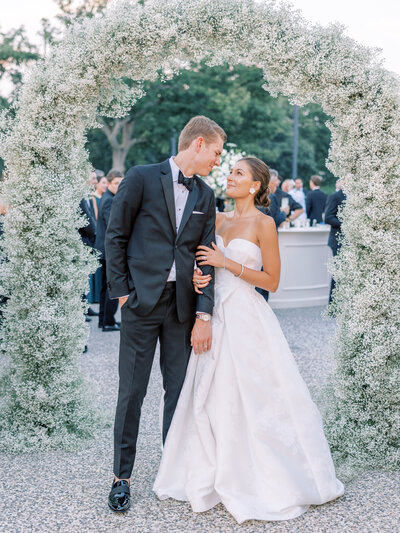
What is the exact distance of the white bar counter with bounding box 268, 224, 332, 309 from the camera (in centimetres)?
1087

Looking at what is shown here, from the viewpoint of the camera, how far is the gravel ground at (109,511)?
3234 millimetres

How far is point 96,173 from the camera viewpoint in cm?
1008

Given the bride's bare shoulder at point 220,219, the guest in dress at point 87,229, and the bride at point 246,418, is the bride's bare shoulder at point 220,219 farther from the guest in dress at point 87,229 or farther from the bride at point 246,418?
the guest in dress at point 87,229

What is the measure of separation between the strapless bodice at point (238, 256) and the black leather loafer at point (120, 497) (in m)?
1.35

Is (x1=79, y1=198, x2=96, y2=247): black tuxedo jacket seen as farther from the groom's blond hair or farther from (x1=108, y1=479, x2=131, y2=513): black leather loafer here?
(x1=108, y1=479, x2=131, y2=513): black leather loafer

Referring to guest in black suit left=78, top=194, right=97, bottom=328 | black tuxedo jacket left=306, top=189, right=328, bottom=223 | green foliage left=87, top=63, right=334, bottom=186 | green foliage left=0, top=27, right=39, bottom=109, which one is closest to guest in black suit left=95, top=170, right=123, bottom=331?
guest in black suit left=78, top=194, right=97, bottom=328

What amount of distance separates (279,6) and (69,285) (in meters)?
2.51

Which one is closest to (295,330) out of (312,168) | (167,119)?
(167,119)

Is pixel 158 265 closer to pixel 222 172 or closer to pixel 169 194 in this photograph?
pixel 169 194

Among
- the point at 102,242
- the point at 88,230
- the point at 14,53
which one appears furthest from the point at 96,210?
the point at 14,53

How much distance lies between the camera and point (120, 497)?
134 inches

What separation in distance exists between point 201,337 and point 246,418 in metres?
0.55

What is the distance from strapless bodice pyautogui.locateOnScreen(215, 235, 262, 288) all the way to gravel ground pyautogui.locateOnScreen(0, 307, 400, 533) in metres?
1.37

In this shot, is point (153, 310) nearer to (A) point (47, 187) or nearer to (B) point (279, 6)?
(A) point (47, 187)
